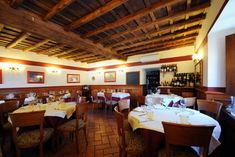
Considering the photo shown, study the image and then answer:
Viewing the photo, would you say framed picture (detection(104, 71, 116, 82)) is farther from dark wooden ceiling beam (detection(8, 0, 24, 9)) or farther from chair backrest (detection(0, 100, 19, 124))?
dark wooden ceiling beam (detection(8, 0, 24, 9))

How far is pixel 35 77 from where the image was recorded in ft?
20.7

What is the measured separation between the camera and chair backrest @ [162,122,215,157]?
1100 millimetres

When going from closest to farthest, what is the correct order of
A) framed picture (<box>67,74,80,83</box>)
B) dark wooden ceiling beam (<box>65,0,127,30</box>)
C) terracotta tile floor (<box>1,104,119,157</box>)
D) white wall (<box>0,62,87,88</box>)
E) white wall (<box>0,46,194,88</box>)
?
terracotta tile floor (<box>1,104,119,157</box>), dark wooden ceiling beam (<box>65,0,127,30</box>), white wall (<box>0,62,87,88</box>), white wall (<box>0,46,194,88</box>), framed picture (<box>67,74,80,83</box>)

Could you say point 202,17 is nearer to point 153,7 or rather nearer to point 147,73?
point 153,7

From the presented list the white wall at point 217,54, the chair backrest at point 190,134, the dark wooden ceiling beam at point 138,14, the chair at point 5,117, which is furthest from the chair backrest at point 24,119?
the white wall at point 217,54

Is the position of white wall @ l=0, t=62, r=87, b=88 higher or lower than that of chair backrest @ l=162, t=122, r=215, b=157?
higher

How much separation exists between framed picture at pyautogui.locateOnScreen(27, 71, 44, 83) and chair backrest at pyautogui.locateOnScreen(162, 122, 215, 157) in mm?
6995

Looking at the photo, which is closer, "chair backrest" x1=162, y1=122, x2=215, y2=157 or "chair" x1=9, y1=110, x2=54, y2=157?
"chair backrest" x1=162, y1=122, x2=215, y2=157

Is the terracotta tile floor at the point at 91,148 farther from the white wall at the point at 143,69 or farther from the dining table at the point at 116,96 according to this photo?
the white wall at the point at 143,69

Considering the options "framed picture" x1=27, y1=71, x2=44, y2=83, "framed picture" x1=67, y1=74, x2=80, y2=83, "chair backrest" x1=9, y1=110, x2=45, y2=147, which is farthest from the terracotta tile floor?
"framed picture" x1=67, y1=74, x2=80, y2=83

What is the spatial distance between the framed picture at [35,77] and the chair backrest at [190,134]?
7.00 m

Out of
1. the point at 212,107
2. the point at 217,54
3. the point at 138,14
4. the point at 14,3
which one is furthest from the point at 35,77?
the point at 217,54

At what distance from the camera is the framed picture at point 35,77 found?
6052 mm

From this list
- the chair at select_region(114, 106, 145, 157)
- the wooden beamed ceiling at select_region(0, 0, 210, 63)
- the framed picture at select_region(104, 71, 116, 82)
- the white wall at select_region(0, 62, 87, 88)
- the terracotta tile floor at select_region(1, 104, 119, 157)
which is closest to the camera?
the chair at select_region(114, 106, 145, 157)
